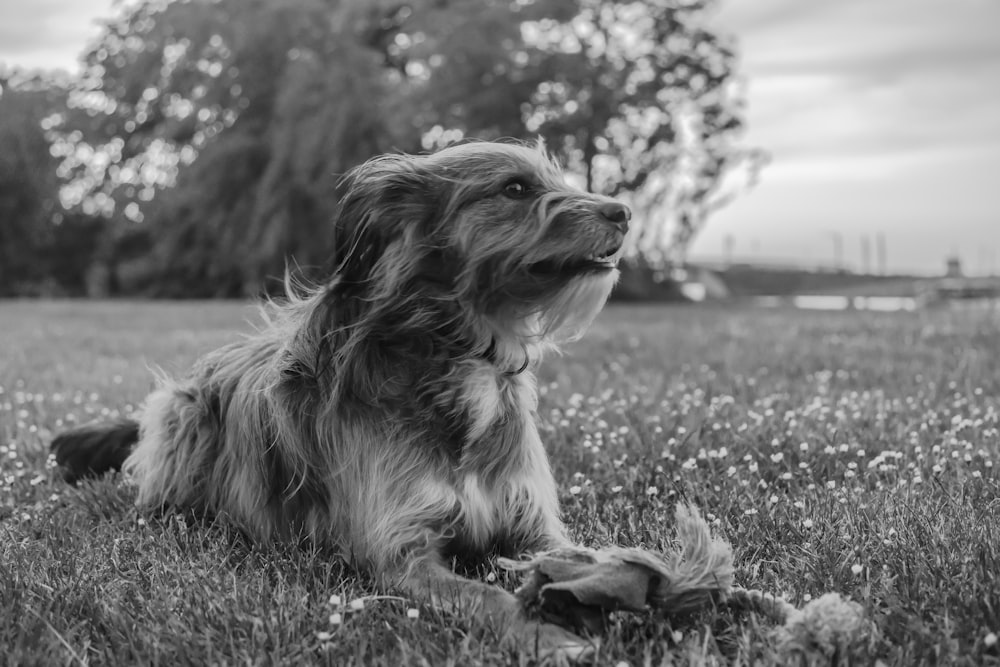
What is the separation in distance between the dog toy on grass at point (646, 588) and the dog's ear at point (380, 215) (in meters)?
1.33

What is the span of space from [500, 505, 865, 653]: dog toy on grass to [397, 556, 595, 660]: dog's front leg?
6cm

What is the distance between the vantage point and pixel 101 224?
32625 mm

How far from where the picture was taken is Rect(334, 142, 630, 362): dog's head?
144 inches

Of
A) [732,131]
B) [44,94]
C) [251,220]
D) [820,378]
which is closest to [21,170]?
[44,94]

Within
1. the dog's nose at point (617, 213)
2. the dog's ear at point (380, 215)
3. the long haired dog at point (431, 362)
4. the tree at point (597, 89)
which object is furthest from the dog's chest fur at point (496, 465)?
the tree at point (597, 89)

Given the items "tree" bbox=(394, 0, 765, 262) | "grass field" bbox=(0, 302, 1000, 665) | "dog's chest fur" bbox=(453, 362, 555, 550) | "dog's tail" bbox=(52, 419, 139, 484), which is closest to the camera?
"grass field" bbox=(0, 302, 1000, 665)

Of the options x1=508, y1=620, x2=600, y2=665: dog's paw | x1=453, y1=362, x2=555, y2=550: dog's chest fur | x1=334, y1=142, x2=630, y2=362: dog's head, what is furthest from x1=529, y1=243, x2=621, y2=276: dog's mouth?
x1=508, y1=620, x2=600, y2=665: dog's paw

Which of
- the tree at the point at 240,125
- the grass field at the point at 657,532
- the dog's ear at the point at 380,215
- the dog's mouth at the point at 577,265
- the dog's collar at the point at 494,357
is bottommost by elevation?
the grass field at the point at 657,532

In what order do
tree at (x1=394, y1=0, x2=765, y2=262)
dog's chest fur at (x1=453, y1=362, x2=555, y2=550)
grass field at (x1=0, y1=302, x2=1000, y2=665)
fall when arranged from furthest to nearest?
1. tree at (x1=394, y1=0, x2=765, y2=262)
2. dog's chest fur at (x1=453, y1=362, x2=555, y2=550)
3. grass field at (x1=0, y1=302, x2=1000, y2=665)

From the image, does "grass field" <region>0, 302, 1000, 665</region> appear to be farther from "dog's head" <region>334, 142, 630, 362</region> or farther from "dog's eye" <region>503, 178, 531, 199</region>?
"dog's eye" <region>503, 178, 531, 199</region>

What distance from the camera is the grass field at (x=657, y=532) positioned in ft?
9.39

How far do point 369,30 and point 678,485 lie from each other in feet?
89.4

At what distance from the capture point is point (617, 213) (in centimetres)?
369

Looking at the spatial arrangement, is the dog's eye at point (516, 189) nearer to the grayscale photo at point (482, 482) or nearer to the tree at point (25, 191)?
the grayscale photo at point (482, 482)
